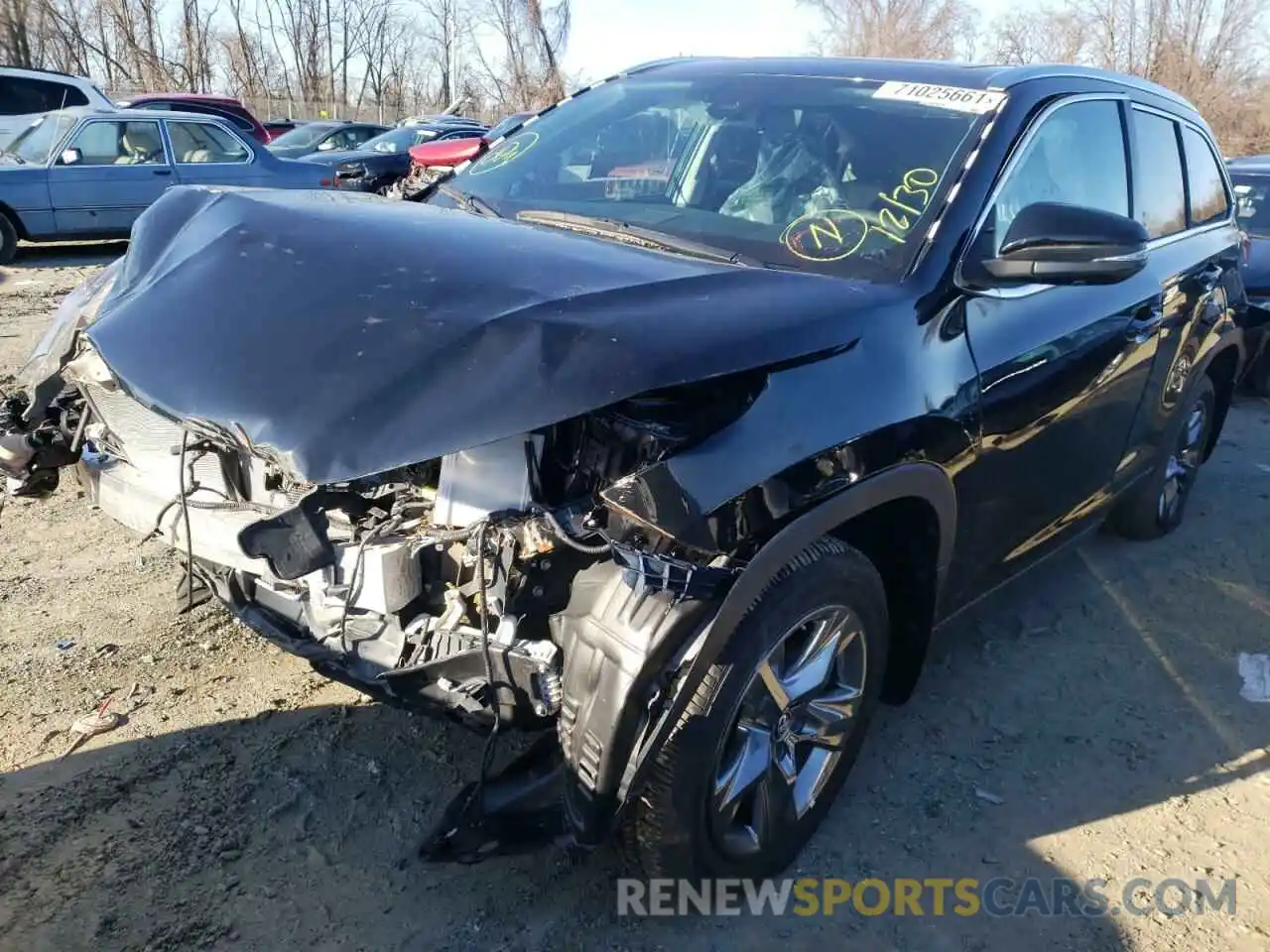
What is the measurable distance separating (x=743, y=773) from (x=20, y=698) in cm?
224

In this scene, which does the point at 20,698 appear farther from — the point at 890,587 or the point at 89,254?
the point at 89,254

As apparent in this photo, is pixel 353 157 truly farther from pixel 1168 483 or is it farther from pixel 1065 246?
pixel 1065 246

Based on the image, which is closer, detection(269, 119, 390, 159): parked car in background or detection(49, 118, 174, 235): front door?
detection(49, 118, 174, 235): front door

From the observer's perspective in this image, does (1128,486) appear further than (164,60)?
No

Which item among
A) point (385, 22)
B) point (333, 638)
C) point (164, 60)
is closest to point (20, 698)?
point (333, 638)

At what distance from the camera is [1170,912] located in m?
2.62

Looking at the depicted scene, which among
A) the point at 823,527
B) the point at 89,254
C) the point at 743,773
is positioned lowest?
the point at 89,254

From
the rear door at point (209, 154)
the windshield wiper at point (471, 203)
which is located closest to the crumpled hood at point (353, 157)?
the rear door at point (209, 154)

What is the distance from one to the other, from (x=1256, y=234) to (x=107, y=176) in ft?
35.9

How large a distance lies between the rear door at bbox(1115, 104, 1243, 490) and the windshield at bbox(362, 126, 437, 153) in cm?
1399

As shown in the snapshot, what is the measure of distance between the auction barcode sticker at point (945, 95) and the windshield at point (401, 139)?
14.5m

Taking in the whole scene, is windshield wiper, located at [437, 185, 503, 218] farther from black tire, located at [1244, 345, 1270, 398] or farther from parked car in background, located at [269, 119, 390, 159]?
parked car in background, located at [269, 119, 390, 159]

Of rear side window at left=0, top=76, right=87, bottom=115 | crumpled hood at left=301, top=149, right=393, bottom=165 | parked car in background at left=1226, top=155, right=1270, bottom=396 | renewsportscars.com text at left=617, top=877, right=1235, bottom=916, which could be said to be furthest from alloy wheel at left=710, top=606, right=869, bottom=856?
rear side window at left=0, top=76, right=87, bottom=115

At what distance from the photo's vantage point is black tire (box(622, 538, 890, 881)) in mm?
2137
